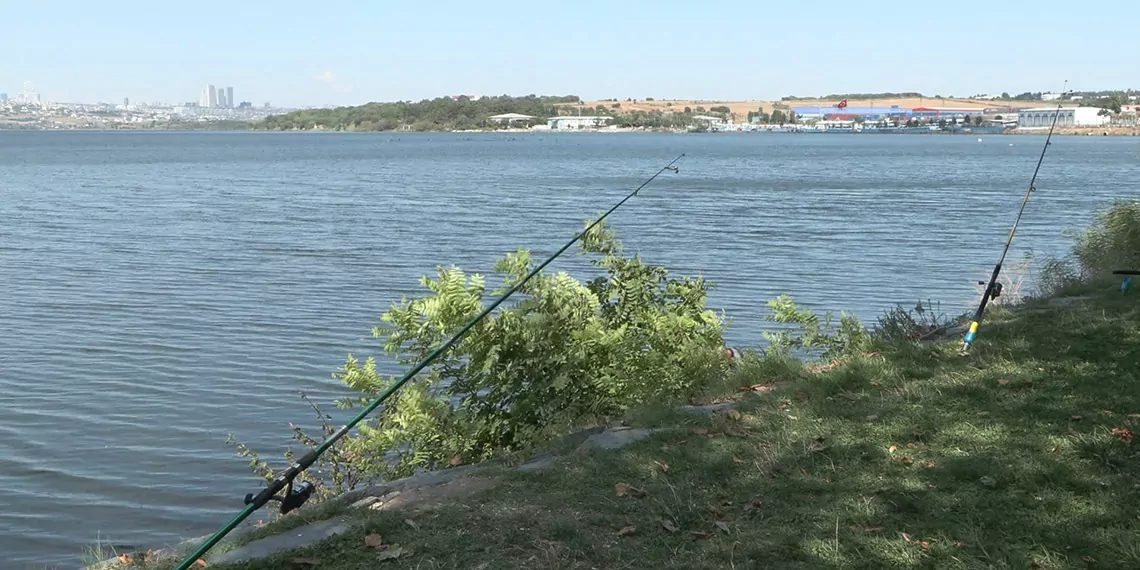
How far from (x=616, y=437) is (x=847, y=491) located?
5.40 ft

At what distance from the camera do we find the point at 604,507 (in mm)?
5250

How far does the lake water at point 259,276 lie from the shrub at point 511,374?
6.62 ft

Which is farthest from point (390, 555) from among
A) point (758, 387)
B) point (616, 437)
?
point (758, 387)

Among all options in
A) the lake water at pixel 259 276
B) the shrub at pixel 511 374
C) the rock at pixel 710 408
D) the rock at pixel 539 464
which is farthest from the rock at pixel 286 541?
the lake water at pixel 259 276

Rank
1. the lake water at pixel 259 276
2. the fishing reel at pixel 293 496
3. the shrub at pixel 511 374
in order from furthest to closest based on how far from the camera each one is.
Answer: the lake water at pixel 259 276, the shrub at pixel 511 374, the fishing reel at pixel 293 496

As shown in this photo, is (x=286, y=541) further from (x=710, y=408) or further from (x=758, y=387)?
(x=758, y=387)

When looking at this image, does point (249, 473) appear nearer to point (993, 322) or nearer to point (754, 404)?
point (754, 404)

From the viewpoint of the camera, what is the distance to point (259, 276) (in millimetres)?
21969

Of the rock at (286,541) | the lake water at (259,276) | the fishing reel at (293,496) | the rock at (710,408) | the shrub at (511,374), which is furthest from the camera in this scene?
the lake water at (259,276)

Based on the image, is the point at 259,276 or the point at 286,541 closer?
the point at 286,541

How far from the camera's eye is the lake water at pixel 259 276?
10.3 metres

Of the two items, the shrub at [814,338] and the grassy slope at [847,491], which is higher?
the grassy slope at [847,491]

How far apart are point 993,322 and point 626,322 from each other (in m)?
3.01

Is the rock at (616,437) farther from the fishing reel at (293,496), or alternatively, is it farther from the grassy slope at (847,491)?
the fishing reel at (293,496)
